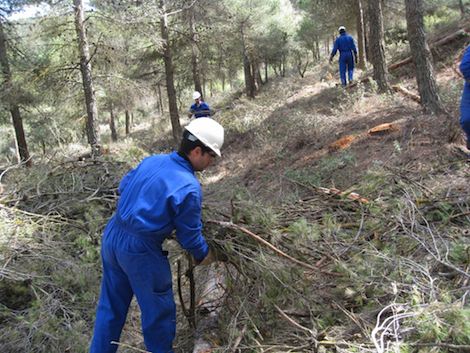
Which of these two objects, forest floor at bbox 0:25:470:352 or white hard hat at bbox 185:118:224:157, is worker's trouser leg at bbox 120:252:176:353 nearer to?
forest floor at bbox 0:25:470:352

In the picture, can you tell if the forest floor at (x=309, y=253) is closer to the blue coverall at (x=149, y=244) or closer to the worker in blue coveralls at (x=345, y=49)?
the blue coverall at (x=149, y=244)

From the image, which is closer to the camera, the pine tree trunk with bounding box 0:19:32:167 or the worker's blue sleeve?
the worker's blue sleeve

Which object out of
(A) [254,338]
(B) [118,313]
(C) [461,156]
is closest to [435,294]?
(A) [254,338]

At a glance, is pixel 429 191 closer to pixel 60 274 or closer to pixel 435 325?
pixel 435 325

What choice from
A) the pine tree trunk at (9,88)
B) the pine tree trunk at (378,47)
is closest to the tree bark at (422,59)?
the pine tree trunk at (378,47)

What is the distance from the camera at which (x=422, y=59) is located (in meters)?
7.42

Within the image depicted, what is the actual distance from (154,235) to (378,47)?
28.9 feet

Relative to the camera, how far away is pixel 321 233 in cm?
418

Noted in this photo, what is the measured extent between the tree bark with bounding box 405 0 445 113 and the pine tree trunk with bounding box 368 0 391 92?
2.41 m

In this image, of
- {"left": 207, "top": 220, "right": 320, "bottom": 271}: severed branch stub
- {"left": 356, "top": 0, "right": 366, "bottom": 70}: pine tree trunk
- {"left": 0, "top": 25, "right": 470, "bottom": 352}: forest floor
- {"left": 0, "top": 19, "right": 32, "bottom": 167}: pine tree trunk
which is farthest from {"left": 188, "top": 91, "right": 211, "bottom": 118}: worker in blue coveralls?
{"left": 207, "top": 220, "right": 320, "bottom": 271}: severed branch stub

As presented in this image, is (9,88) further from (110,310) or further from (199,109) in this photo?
(110,310)

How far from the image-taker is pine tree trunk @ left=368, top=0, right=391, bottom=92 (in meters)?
9.93

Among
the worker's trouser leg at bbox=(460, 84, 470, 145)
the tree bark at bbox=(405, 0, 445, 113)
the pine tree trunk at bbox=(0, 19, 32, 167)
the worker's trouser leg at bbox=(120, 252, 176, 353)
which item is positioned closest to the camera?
the worker's trouser leg at bbox=(120, 252, 176, 353)

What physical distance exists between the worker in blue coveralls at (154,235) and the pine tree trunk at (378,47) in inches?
313
